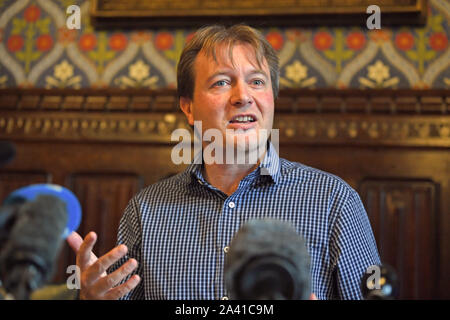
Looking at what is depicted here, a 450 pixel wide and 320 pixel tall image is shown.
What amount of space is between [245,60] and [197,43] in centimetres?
15

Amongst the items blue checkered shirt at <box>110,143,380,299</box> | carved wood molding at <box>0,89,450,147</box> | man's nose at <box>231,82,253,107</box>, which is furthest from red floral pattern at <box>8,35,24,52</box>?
man's nose at <box>231,82,253,107</box>

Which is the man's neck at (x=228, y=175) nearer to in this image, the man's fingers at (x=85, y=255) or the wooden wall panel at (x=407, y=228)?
the man's fingers at (x=85, y=255)

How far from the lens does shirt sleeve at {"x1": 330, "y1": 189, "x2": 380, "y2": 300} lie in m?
1.06

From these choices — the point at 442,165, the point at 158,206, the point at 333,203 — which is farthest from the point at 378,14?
the point at 158,206

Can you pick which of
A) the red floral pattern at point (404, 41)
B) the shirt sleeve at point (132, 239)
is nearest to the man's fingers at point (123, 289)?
the shirt sleeve at point (132, 239)

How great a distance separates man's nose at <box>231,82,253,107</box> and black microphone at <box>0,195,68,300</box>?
0.74 meters

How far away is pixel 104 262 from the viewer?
837mm

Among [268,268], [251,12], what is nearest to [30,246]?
[268,268]

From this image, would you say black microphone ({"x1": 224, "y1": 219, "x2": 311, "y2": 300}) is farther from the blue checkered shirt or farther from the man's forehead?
the man's forehead

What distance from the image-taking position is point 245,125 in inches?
45.3

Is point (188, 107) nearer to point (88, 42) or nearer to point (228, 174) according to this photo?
point (228, 174)

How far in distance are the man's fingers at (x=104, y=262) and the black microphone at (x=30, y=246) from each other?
0.38m

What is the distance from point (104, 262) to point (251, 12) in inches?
46.7

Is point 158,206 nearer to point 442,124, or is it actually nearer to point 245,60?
point 245,60
